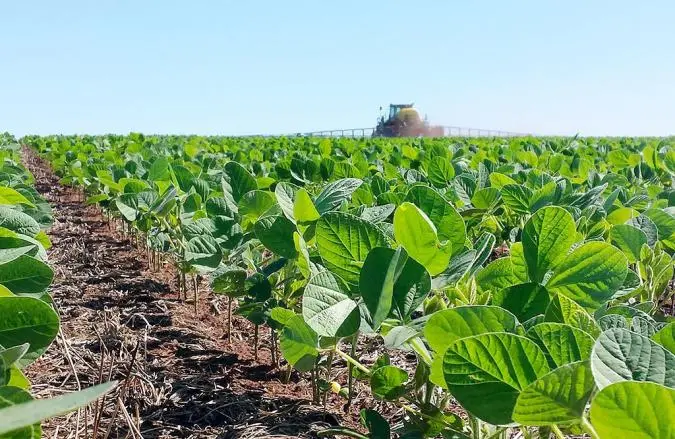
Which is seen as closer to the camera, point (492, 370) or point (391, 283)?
point (492, 370)

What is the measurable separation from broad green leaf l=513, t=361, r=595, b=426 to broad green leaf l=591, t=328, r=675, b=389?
18mm

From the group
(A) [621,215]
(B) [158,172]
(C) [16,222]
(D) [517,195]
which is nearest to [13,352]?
(C) [16,222]

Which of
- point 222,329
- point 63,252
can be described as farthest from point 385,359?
point 63,252

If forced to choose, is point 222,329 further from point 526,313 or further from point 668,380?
point 668,380

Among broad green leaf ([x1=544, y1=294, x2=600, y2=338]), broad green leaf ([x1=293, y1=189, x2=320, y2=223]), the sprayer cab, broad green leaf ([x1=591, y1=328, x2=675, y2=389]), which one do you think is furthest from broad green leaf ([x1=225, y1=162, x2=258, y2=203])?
the sprayer cab

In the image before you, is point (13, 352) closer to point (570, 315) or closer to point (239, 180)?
point (570, 315)

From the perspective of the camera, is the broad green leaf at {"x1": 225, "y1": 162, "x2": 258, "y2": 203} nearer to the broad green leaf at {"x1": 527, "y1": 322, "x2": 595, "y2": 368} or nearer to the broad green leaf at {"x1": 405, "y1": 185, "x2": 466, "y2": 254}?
the broad green leaf at {"x1": 405, "y1": 185, "x2": 466, "y2": 254}

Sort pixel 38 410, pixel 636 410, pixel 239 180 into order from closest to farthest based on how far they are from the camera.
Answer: pixel 38 410 < pixel 636 410 < pixel 239 180

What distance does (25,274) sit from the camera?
1094 mm

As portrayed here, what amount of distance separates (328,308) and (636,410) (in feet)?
1.63

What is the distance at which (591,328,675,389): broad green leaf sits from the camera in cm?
61

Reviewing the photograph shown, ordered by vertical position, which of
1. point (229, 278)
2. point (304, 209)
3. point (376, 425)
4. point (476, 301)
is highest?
point (304, 209)

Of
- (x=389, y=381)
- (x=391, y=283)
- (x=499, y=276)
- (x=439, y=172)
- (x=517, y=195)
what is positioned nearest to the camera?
(x=391, y=283)

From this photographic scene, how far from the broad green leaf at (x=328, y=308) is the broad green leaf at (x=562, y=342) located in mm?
336
